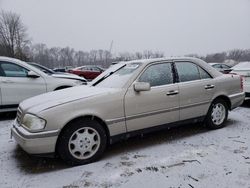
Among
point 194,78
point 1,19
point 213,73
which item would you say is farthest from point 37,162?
point 1,19

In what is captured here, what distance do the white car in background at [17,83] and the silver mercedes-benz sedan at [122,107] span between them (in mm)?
2260

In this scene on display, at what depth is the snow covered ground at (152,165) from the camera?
268cm

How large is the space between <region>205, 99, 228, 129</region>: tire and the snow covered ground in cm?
28

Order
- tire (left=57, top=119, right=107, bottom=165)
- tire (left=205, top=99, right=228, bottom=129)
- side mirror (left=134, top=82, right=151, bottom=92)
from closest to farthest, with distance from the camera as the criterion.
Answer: tire (left=57, top=119, right=107, bottom=165) < side mirror (left=134, top=82, right=151, bottom=92) < tire (left=205, top=99, right=228, bottom=129)

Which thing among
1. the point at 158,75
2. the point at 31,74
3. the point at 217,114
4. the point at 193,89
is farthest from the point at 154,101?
the point at 31,74

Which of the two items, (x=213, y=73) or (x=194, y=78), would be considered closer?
(x=194, y=78)

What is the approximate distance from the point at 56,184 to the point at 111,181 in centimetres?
65

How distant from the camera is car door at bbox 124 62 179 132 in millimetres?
3480

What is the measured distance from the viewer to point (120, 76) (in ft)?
12.6

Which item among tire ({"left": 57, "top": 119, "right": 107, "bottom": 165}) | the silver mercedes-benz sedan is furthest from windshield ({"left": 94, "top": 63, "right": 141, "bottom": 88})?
tire ({"left": 57, "top": 119, "right": 107, "bottom": 165})

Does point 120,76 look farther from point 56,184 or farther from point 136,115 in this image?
point 56,184

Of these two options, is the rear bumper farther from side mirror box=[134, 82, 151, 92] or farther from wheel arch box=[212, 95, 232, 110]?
side mirror box=[134, 82, 151, 92]

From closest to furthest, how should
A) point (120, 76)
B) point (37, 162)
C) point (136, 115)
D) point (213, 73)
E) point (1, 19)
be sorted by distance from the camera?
point (37, 162)
point (136, 115)
point (120, 76)
point (213, 73)
point (1, 19)

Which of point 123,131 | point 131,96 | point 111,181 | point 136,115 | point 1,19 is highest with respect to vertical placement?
point 1,19
